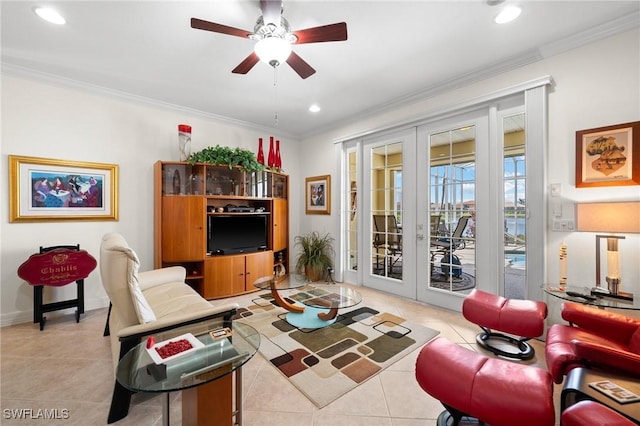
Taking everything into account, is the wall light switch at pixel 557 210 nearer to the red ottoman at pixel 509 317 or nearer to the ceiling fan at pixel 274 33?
the red ottoman at pixel 509 317

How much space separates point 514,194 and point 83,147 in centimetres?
506

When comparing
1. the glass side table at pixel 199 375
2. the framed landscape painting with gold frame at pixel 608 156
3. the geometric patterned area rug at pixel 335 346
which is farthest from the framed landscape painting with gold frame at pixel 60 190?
the framed landscape painting with gold frame at pixel 608 156

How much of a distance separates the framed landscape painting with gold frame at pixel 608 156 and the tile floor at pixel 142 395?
5.20 ft

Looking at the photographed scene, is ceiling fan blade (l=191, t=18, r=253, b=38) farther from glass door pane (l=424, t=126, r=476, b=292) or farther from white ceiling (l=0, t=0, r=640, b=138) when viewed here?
glass door pane (l=424, t=126, r=476, b=292)

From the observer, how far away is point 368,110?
13.4 ft

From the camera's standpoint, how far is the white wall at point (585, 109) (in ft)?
7.10

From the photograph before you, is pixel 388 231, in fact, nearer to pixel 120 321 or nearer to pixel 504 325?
pixel 504 325

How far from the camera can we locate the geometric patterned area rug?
1.97 meters

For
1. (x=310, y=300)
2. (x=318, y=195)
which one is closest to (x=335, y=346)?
(x=310, y=300)

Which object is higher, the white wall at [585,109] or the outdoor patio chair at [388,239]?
the white wall at [585,109]

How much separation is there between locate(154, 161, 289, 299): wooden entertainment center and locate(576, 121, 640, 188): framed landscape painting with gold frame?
3.29 metres

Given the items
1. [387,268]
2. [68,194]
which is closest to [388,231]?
[387,268]

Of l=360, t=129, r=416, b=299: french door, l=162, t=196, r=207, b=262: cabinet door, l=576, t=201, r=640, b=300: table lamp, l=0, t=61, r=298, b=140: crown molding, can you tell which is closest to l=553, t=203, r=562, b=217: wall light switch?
l=576, t=201, r=640, b=300: table lamp

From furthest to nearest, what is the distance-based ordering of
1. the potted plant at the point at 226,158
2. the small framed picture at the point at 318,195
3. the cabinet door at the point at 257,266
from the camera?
the small framed picture at the point at 318,195 → the cabinet door at the point at 257,266 → the potted plant at the point at 226,158
